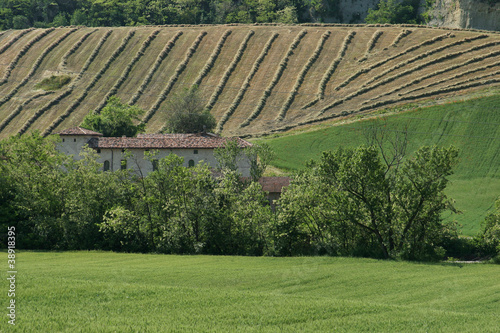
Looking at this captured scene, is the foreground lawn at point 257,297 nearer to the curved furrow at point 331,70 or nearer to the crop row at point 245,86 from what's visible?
the crop row at point 245,86

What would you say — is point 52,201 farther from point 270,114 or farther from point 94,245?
point 270,114

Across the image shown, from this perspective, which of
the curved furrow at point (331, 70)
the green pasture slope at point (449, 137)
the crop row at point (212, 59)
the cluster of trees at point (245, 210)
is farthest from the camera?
the crop row at point (212, 59)

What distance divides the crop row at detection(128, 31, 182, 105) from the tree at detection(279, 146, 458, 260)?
7327 centimetres

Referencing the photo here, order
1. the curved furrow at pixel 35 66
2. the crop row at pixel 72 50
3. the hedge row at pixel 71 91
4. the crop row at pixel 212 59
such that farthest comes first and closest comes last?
the crop row at pixel 72 50 → the curved furrow at pixel 35 66 → the crop row at pixel 212 59 → the hedge row at pixel 71 91

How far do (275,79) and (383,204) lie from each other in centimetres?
6869

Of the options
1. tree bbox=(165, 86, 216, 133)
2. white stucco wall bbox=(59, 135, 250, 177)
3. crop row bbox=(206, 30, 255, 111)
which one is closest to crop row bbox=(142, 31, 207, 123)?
tree bbox=(165, 86, 216, 133)

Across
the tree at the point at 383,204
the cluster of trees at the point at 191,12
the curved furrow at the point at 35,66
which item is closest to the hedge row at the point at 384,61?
the tree at the point at 383,204

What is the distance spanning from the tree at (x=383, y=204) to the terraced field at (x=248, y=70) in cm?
4868

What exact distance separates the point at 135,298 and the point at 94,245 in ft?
101

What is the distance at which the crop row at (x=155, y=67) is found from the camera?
11993 cm

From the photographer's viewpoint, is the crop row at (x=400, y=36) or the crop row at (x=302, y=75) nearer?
the crop row at (x=302, y=75)

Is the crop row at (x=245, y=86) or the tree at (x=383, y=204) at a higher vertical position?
the crop row at (x=245, y=86)

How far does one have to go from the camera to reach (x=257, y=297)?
96.6 ft

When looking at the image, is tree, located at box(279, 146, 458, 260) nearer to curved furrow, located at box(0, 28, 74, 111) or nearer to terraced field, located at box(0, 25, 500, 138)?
terraced field, located at box(0, 25, 500, 138)
